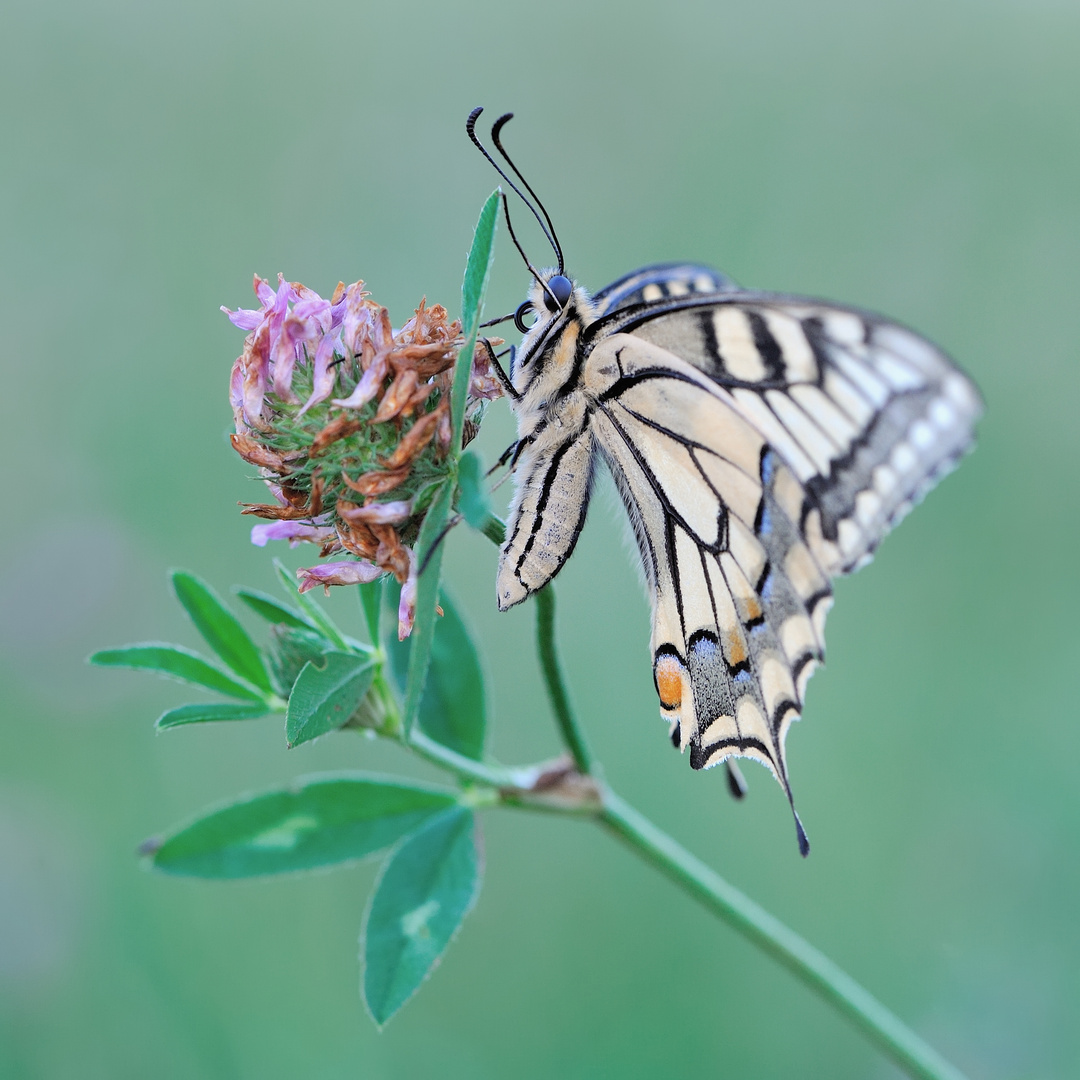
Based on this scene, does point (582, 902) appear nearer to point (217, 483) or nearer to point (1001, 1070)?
point (1001, 1070)

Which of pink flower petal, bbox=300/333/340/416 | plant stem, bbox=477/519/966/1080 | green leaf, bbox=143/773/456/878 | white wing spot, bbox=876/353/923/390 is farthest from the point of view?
white wing spot, bbox=876/353/923/390

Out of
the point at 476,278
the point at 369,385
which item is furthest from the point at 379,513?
the point at 476,278

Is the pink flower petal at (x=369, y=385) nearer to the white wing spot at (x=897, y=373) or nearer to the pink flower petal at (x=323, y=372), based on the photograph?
the pink flower petal at (x=323, y=372)

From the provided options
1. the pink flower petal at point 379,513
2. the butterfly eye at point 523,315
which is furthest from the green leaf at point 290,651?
the butterfly eye at point 523,315

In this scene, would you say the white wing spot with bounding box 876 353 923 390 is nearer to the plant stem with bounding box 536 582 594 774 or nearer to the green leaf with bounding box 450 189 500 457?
the plant stem with bounding box 536 582 594 774

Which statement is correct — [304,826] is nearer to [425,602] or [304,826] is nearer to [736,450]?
[425,602]

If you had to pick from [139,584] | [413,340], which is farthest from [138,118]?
[413,340]

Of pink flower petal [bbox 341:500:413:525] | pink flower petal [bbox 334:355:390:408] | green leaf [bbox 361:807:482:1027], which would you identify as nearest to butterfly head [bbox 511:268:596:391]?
pink flower petal [bbox 334:355:390:408]
